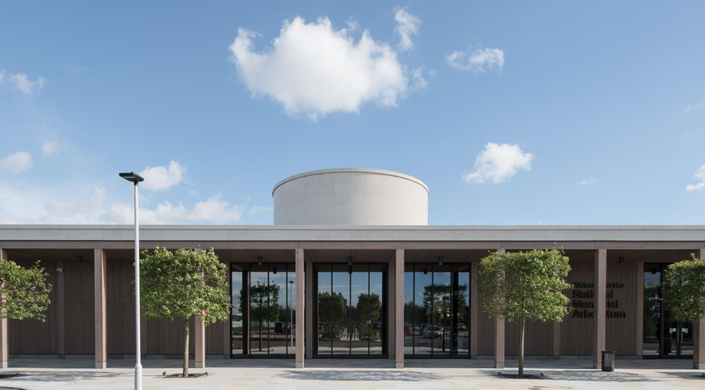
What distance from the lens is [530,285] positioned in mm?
17719

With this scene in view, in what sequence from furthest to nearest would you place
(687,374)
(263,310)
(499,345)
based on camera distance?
(263,310) < (499,345) < (687,374)

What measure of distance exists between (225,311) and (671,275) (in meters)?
19.2

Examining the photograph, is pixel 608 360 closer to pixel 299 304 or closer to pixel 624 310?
pixel 624 310

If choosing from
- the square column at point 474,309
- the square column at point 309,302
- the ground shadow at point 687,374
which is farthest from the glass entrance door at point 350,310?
the ground shadow at point 687,374

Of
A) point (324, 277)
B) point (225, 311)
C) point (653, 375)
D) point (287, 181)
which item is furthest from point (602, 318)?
point (287, 181)

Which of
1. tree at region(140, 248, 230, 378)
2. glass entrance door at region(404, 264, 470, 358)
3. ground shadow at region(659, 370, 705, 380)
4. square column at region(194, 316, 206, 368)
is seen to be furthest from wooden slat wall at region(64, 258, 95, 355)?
ground shadow at region(659, 370, 705, 380)

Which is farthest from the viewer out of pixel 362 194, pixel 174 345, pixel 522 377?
pixel 362 194

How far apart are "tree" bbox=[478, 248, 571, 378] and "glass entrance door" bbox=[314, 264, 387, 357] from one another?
25.3ft

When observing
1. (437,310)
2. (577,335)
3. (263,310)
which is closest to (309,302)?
(263,310)

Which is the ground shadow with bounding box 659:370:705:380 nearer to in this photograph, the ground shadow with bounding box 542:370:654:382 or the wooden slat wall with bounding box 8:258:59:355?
the ground shadow with bounding box 542:370:654:382

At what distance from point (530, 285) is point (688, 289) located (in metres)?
7.28

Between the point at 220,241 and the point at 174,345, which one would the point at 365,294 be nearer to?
the point at 220,241

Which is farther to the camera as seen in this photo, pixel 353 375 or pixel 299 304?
pixel 299 304

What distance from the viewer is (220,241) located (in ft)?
65.3
